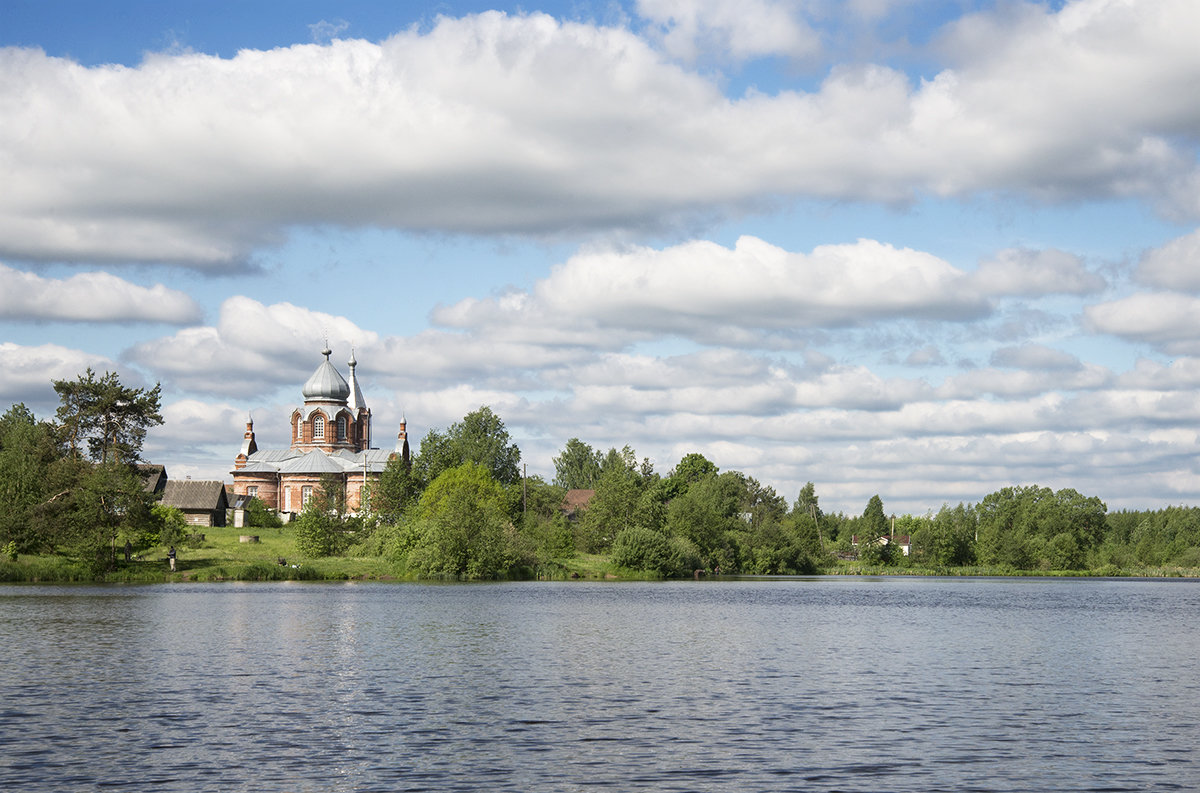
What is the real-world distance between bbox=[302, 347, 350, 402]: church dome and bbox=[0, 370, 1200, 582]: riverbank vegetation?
54.0 ft

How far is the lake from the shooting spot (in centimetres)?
2048

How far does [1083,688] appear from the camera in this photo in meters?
32.3

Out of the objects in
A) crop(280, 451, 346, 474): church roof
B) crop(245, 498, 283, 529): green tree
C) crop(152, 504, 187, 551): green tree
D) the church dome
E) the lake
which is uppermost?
the church dome

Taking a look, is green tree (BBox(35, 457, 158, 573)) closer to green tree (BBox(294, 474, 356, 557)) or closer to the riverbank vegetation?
the riverbank vegetation

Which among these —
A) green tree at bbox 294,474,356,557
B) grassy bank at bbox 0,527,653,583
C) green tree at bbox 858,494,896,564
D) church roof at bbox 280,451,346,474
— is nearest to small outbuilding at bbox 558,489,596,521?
church roof at bbox 280,451,346,474

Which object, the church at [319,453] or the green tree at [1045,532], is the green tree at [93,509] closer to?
the church at [319,453]

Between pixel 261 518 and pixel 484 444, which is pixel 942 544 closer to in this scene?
pixel 484 444

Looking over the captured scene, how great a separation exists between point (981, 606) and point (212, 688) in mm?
55510

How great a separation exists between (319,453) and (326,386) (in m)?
10.6

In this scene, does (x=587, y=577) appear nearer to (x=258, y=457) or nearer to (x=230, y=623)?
(x=230, y=623)

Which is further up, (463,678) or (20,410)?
(20,410)

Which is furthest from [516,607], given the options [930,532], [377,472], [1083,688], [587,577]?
[930,532]

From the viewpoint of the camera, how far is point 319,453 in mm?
164750

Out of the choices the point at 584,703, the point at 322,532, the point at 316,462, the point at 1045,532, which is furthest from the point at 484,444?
the point at 584,703
